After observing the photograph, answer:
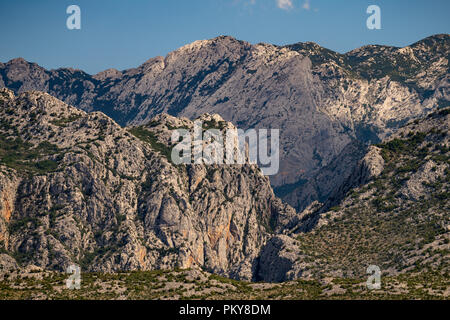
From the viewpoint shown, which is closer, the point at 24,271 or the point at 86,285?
the point at 86,285

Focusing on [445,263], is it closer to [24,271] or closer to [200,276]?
[200,276]

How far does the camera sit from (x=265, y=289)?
159375 mm
